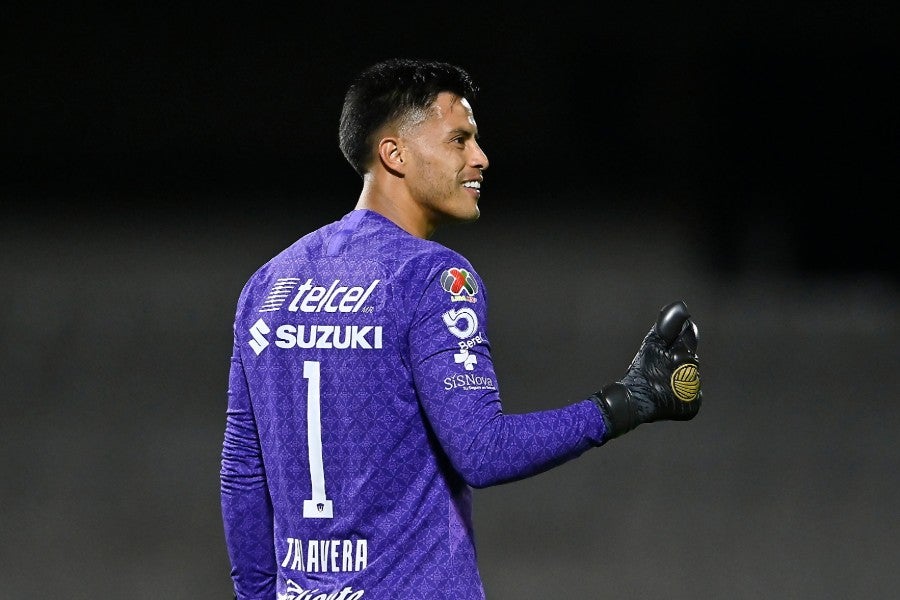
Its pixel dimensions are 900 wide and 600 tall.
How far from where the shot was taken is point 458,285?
1.20 m

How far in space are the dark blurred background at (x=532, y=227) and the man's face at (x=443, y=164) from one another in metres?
2.29

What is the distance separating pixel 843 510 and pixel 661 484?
589 millimetres

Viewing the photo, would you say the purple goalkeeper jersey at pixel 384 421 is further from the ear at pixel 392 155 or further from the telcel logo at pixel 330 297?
the ear at pixel 392 155

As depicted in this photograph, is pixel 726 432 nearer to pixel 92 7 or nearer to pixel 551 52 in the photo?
pixel 551 52

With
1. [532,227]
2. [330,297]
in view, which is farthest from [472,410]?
[532,227]

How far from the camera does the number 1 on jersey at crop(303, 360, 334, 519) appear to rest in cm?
124

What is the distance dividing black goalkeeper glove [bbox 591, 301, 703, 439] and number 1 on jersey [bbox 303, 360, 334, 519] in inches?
11.5

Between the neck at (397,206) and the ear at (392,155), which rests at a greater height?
the ear at (392,155)

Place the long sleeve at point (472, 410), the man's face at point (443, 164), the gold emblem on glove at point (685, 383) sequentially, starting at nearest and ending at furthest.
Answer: the long sleeve at point (472, 410)
the gold emblem on glove at point (685, 383)
the man's face at point (443, 164)

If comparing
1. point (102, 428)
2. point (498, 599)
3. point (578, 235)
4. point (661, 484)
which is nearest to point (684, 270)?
point (578, 235)

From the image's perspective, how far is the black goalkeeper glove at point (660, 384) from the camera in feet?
3.96

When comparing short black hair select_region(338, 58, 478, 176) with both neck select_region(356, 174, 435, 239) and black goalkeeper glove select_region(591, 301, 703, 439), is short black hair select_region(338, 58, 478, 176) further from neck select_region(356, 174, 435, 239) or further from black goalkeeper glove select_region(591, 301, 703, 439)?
black goalkeeper glove select_region(591, 301, 703, 439)

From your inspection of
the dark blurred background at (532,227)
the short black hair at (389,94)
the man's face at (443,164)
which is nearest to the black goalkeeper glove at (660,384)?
the man's face at (443,164)

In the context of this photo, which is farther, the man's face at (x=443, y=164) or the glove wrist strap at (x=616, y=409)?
the man's face at (x=443, y=164)
